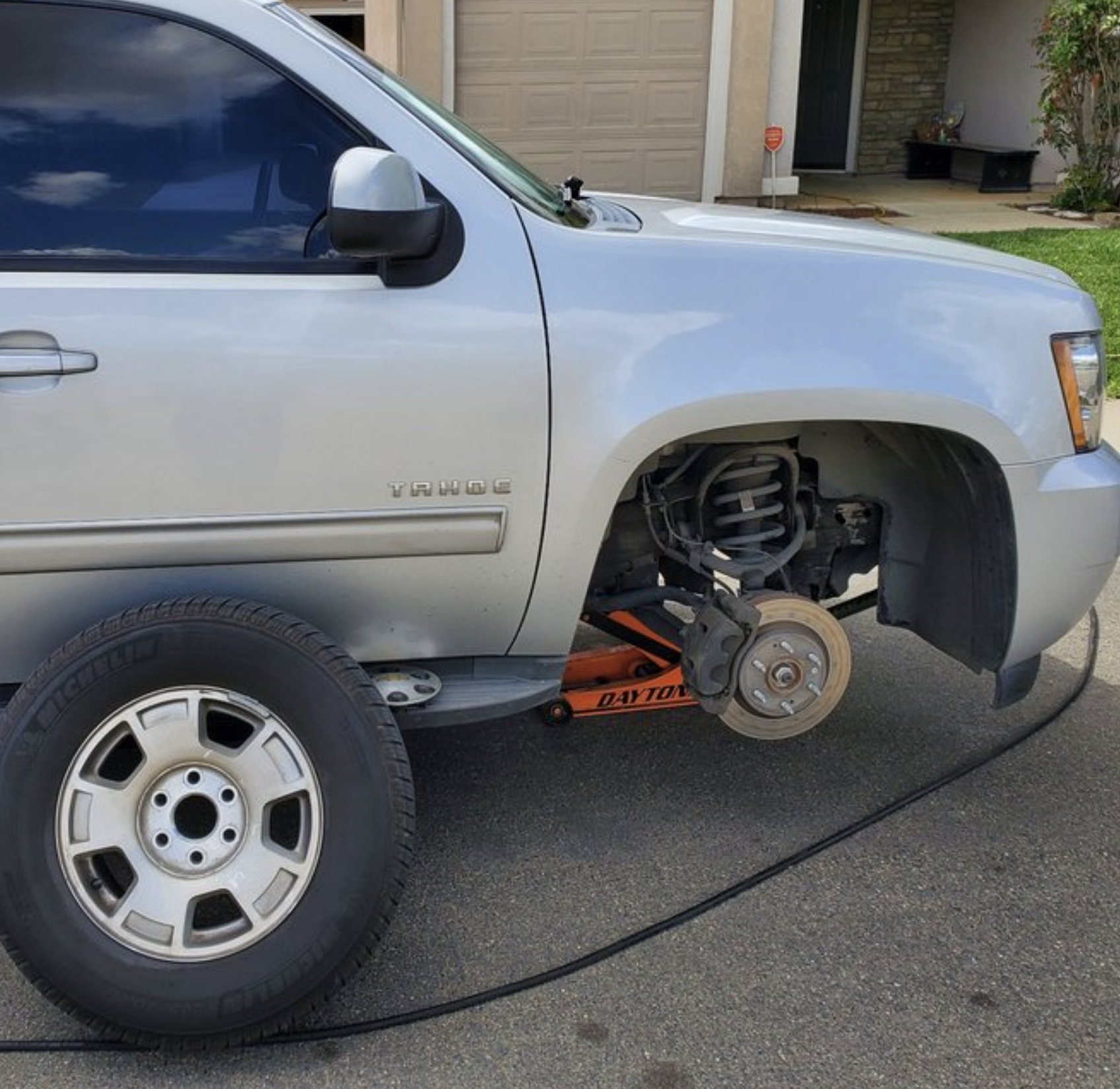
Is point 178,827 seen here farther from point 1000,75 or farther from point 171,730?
point 1000,75

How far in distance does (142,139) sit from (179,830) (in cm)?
150

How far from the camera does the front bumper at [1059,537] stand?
3.18 m

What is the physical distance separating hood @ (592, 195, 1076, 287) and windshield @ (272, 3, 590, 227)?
24 centimetres

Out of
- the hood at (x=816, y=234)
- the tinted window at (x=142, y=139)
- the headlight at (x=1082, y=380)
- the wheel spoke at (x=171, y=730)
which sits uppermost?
the tinted window at (x=142, y=139)

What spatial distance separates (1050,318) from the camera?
315 cm

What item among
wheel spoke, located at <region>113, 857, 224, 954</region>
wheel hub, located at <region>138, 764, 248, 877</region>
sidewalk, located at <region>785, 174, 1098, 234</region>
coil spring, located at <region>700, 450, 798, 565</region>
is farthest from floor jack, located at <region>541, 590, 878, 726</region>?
sidewalk, located at <region>785, 174, 1098, 234</region>

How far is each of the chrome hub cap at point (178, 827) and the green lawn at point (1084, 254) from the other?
23.1 feet

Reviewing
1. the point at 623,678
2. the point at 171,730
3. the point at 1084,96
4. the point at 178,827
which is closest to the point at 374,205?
the point at 171,730

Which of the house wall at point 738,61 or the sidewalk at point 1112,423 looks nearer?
the sidewalk at point 1112,423

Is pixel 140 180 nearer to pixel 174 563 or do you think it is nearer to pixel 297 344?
pixel 297 344

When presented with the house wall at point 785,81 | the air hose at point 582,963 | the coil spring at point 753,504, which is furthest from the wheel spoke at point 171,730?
the house wall at point 785,81

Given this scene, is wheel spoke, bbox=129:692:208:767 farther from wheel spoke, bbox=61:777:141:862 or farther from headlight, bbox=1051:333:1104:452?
headlight, bbox=1051:333:1104:452

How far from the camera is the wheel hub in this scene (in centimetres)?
269

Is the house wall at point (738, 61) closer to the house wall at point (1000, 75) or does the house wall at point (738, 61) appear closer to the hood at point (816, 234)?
the house wall at point (1000, 75)
